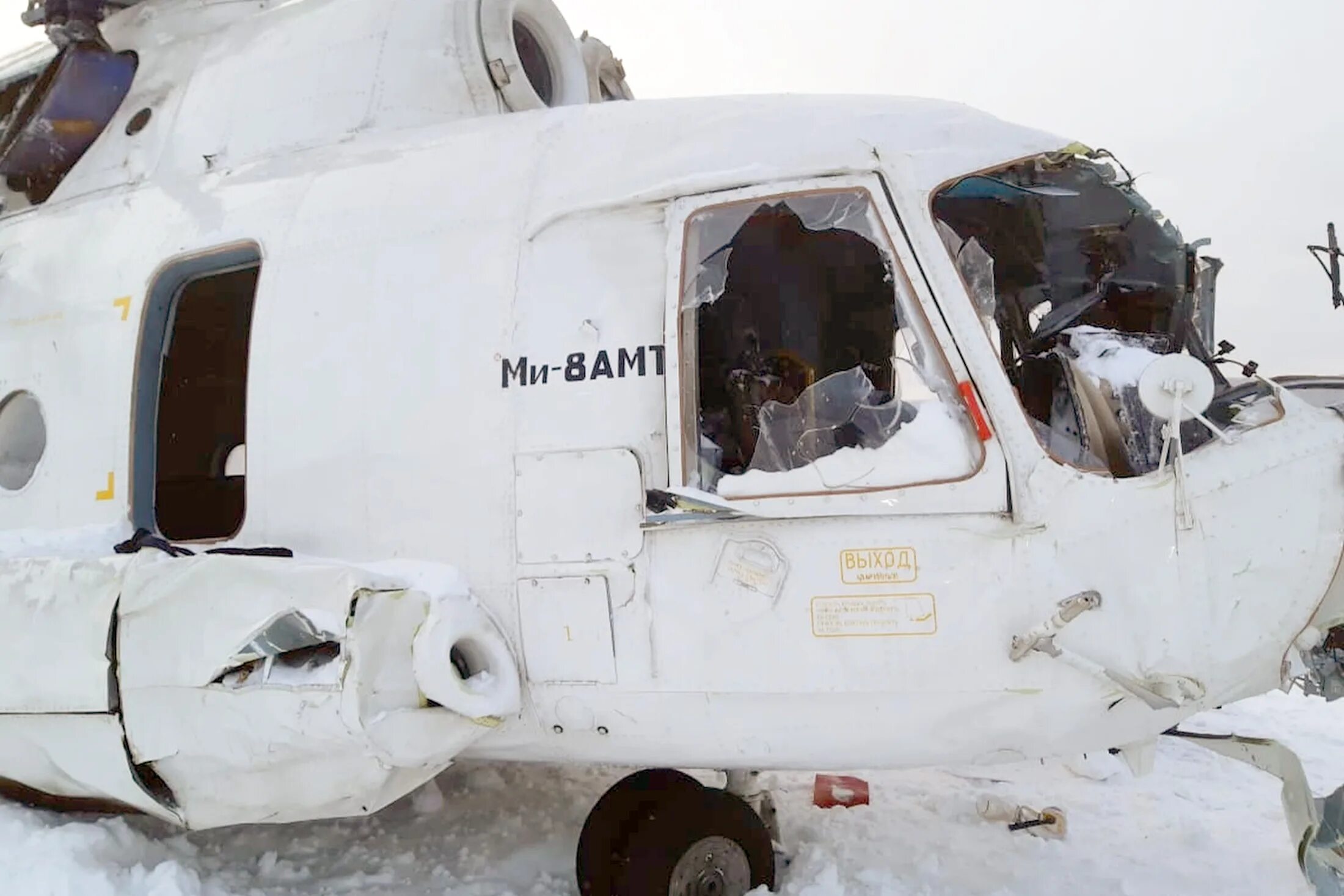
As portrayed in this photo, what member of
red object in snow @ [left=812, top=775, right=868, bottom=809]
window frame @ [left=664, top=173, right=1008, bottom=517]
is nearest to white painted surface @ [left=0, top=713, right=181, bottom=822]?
window frame @ [left=664, top=173, right=1008, bottom=517]

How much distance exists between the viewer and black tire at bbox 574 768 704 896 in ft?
→ 11.1

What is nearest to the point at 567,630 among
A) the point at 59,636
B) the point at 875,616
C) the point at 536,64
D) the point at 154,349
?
the point at 875,616

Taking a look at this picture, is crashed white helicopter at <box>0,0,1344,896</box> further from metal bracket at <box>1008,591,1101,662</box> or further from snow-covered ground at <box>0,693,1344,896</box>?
snow-covered ground at <box>0,693,1344,896</box>

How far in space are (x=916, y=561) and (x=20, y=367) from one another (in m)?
3.51

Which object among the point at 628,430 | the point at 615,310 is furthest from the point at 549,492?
the point at 615,310

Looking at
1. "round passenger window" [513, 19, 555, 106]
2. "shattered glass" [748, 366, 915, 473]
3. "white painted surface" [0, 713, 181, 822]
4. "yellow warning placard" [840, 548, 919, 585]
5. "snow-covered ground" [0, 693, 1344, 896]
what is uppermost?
"round passenger window" [513, 19, 555, 106]

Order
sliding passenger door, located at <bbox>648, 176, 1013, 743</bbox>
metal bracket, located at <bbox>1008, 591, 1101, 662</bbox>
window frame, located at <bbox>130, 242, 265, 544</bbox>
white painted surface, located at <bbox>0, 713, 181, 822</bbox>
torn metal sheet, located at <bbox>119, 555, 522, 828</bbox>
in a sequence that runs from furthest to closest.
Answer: window frame, located at <bbox>130, 242, 265, 544</bbox> < white painted surface, located at <bbox>0, 713, 181, 822</bbox> < torn metal sheet, located at <bbox>119, 555, 522, 828</bbox> < sliding passenger door, located at <bbox>648, 176, 1013, 743</bbox> < metal bracket, located at <bbox>1008, 591, 1101, 662</bbox>

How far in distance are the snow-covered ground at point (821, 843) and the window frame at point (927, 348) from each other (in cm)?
159

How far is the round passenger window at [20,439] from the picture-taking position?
4.06 metres

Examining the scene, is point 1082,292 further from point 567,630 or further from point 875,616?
point 567,630

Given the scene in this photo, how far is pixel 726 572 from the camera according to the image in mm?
2830

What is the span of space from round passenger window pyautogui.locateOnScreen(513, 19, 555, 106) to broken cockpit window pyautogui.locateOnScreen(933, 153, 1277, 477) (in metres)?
2.20

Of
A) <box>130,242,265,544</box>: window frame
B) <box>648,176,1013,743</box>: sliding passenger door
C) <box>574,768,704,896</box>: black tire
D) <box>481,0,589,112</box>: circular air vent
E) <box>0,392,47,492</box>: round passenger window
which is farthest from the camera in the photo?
<box>481,0,589,112</box>: circular air vent

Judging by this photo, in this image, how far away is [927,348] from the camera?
2.85 meters
